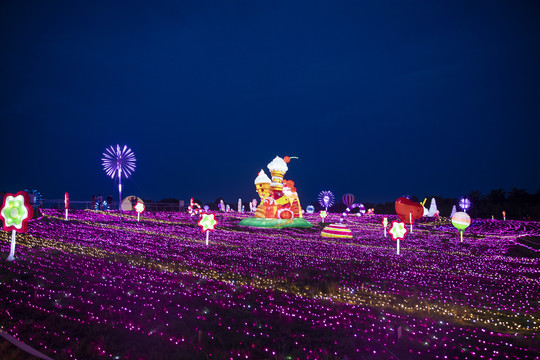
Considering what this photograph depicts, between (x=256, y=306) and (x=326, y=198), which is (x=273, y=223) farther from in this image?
(x=326, y=198)

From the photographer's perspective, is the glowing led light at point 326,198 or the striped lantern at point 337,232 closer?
the striped lantern at point 337,232

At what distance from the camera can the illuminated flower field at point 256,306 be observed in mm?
5078

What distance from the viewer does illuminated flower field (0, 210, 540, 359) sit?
5.08 meters

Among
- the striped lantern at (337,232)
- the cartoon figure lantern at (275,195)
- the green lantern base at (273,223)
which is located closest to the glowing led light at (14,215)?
the striped lantern at (337,232)

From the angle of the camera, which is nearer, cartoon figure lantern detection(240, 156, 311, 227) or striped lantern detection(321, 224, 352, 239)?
striped lantern detection(321, 224, 352, 239)

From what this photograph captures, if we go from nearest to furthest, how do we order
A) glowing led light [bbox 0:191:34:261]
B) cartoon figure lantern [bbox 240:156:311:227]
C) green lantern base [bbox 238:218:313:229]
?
glowing led light [bbox 0:191:34:261]
green lantern base [bbox 238:218:313:229]
cartoon figure lantern [bbox 240:156:311:227]

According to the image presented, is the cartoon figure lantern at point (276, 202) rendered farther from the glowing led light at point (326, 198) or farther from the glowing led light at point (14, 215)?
the glowing led light at point (326, 198)

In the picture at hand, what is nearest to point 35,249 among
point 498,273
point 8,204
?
point 8,204

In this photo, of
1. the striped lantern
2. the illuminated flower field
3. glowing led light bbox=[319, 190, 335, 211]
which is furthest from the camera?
glowing led light bbox=[319, 190, 335, 211]

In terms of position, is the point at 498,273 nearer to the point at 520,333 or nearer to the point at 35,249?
A: the point at 520,333

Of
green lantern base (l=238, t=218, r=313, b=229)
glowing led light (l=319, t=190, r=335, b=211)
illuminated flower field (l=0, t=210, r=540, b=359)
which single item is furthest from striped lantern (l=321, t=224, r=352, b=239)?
glowing led light (l=319, t=190, r=335, b=211)

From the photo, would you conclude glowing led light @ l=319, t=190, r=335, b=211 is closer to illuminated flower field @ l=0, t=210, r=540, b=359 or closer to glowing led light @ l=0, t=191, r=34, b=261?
illuminated flower field @ l=0, t=210, r=540, b=359

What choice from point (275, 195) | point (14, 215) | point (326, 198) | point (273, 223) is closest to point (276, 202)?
point (275, 195)

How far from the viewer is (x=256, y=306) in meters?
6.89
